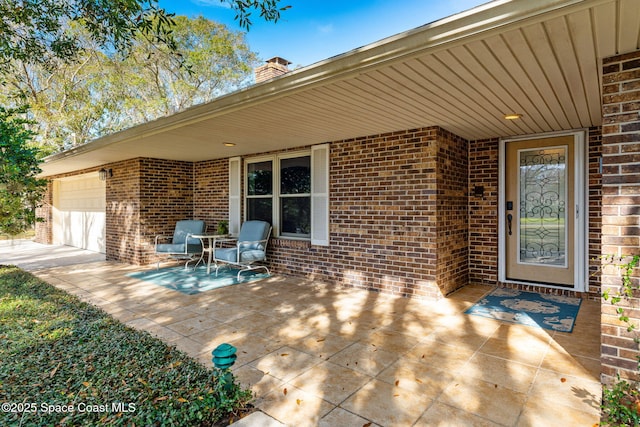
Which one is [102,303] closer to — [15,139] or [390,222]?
[15,139]

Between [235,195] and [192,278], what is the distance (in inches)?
76.8

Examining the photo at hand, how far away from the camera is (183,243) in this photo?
23.1ft

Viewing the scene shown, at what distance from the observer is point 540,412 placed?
208 centimetres

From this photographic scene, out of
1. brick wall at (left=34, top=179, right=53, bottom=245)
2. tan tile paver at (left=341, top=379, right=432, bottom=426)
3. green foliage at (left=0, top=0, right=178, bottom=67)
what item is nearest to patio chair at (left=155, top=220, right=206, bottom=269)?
green foliage at (left=0, top=0, right=178, bottom=67)

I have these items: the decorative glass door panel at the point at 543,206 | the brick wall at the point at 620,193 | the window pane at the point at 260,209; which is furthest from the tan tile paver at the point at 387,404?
the window pane at the point at 260,209

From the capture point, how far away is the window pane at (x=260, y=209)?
21.9 ft

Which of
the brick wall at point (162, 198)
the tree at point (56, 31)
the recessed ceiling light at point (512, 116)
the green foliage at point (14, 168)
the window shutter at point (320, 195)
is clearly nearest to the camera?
the tree at point (56, 31)

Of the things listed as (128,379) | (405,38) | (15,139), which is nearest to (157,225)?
(15,139)

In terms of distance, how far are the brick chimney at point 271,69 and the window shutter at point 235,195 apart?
5.76ft

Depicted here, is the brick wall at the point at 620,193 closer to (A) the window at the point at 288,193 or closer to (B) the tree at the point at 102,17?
(B) the tree at the point at 102,17

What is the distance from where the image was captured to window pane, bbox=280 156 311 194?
6035mm

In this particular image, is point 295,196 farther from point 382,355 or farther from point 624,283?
point 624,283

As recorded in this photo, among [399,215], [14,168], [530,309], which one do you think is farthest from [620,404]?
[14,168]

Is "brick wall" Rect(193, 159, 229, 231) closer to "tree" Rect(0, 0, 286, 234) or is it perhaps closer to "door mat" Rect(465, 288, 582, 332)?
"tree" Rect(0, 0, 286, 234)
